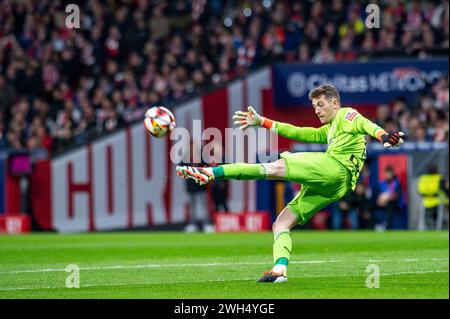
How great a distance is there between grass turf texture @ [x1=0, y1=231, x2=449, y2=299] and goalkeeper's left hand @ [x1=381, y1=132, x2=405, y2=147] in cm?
147

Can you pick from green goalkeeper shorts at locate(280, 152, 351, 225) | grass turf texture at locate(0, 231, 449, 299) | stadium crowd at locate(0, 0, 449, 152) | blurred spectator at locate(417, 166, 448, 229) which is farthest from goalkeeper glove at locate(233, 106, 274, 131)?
stadium crowd at locate(0, 0, 449, 152)

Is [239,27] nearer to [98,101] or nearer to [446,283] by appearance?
[98,101]

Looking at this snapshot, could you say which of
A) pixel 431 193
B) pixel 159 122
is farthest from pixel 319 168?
pixel 431 193

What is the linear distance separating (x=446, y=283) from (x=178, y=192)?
58.2 ft

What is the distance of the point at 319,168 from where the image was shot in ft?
37.8

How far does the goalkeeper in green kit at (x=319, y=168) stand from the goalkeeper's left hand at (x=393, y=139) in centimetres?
18

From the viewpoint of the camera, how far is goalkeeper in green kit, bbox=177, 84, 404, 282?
1134 centimetres

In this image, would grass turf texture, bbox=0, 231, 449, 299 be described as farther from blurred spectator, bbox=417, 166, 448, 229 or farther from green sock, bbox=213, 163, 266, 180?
blurred spectator, bbox=417, 166, 448, 229

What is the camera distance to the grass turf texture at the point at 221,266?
11.0 meters

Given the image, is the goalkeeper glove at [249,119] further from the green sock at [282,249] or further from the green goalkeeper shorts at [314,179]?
the green sock at [282,249]

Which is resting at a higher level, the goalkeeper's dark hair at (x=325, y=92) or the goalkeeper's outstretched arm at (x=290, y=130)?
the goalkeeper's dark hair at (x=325, y=92)

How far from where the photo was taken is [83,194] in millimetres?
28578

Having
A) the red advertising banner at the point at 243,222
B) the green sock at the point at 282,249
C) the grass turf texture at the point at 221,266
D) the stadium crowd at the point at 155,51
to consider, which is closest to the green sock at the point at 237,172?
the green sock at the point at 282,249
